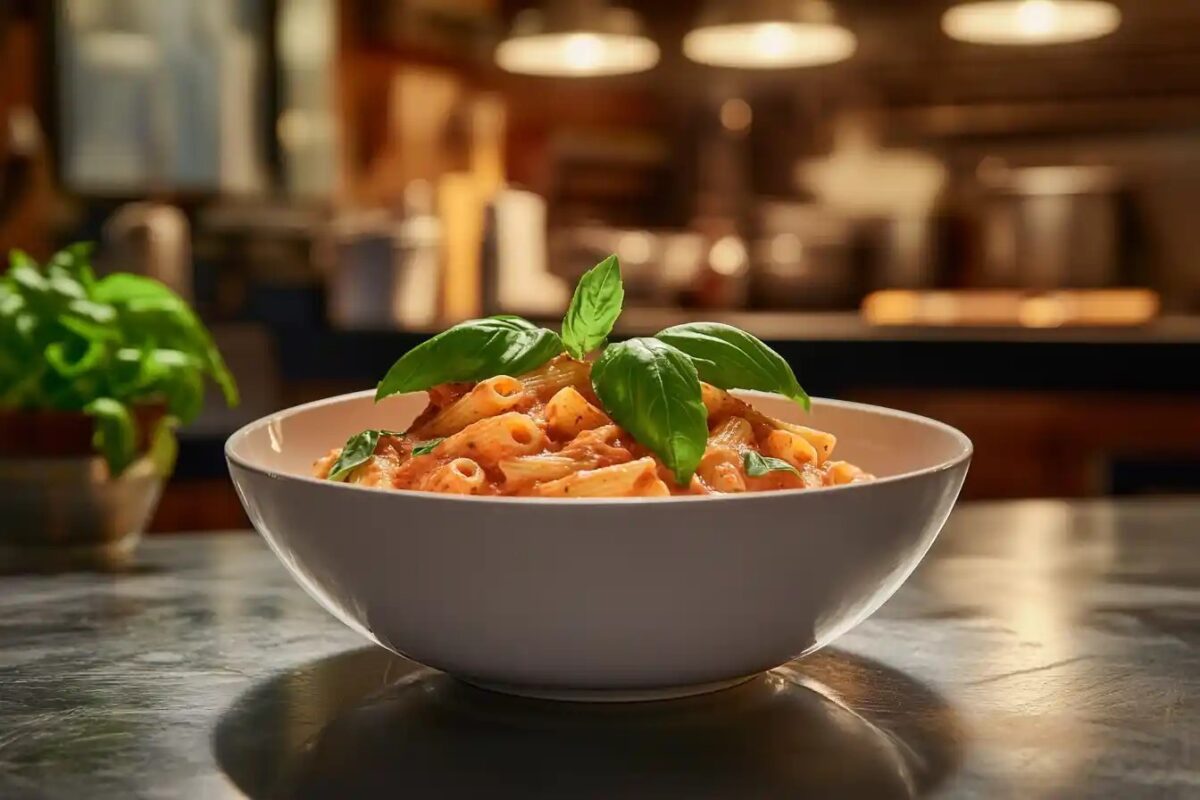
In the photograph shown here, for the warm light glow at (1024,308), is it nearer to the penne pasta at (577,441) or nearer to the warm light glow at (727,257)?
the warm light glow at (727,257)

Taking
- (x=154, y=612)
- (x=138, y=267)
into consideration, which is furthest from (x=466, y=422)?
(x=138, y=267)

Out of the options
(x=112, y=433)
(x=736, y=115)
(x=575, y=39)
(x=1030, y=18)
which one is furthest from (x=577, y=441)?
(x=736, y=115)

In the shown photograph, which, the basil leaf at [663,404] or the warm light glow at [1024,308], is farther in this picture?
the warm light glow at [1024,308]

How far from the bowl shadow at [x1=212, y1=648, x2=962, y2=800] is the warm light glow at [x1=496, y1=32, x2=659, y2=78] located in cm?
Result: 298

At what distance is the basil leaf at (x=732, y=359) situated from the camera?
0.74m

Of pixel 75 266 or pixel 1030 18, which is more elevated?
pixel 1030 18

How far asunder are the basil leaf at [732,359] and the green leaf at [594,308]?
5 centimetres

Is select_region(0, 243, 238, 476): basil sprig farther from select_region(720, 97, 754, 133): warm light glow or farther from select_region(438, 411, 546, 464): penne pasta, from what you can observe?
select_region(720, 97, 754, 133): warm light glow

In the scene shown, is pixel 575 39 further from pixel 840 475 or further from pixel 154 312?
pixel 840 475

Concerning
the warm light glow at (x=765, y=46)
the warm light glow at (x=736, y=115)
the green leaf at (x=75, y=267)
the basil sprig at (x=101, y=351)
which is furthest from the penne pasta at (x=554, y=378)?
the warm light glow at (x=736, y=115)

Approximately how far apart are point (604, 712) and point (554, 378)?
19cm

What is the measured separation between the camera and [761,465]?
2.40 feet

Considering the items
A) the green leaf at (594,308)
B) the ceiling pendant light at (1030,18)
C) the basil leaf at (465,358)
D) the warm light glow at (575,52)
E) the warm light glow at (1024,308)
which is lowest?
the warm light glow at (1024,308)

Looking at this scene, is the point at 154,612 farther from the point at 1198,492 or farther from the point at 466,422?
the point at 1198,492
